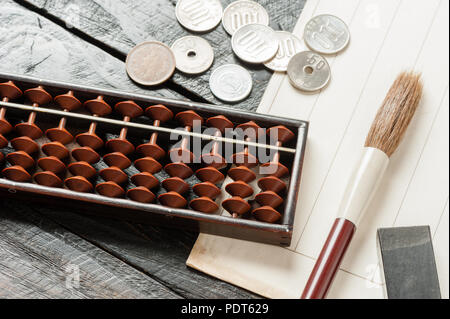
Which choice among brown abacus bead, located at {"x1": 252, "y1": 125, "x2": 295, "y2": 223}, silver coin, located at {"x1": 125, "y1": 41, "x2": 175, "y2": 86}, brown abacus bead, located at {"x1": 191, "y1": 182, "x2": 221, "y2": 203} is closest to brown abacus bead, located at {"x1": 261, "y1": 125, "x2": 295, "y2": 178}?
brown abacus bead, located at {"x1": 252, "y1": 125, "x2": 295, "y2": 223}

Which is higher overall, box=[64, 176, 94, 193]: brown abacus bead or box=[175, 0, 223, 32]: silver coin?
box=[175, 0, 223, 32]: silver coin

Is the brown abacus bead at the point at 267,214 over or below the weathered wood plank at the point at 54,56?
below

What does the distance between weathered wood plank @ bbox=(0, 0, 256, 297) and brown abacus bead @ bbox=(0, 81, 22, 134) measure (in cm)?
17

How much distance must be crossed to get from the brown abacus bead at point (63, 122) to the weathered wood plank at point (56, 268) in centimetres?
21

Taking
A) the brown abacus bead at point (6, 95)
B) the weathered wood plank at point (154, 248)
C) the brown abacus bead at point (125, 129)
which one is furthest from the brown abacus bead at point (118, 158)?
the brown abacus bead at point (6, 95)

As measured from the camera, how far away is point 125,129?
1046 mm

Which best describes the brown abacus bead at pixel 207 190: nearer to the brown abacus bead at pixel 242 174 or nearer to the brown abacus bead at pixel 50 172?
the brown abacus bead at pixel 242 174

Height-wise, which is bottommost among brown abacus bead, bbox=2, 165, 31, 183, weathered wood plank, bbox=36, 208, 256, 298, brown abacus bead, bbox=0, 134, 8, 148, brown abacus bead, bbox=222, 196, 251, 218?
weathered wood plank, bbox=36, 208, 256, 298

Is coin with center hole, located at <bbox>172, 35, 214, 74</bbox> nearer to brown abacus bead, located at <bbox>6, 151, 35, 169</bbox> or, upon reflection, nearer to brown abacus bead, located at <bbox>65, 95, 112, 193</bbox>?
brown abacus bead, located at <bbox>65, 95, 112, 193</bbox>

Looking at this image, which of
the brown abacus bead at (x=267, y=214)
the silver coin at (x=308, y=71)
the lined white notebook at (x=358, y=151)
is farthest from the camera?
the silver coin at (x=308, y=71)

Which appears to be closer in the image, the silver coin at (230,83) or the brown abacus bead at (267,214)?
the brown abacus bead at (267,214)

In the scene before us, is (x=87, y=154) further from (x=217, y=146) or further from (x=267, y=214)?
(x=267, y=214)

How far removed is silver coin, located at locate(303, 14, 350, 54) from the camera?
3.92 feet

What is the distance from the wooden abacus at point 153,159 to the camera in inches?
38.9
